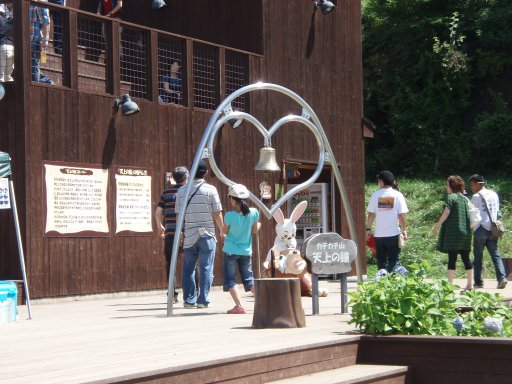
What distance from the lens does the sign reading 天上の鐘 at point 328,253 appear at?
11922 millimetres

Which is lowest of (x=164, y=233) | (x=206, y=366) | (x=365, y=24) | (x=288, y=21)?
(x=206, y=366)

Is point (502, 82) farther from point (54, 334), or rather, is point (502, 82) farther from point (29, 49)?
point (54, 334)

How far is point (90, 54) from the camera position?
16797 millimetres

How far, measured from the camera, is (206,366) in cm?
745

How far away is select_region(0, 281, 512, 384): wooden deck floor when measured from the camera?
7.26m

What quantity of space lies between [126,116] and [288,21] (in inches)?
195

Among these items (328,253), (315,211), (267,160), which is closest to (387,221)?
(267,160)

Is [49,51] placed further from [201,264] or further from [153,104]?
[201,264]

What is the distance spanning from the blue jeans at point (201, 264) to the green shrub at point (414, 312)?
3152 mm

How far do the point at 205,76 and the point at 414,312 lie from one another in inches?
401

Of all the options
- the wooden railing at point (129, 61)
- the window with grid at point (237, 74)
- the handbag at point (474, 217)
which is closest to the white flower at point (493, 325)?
the handbag at point (474, 217)

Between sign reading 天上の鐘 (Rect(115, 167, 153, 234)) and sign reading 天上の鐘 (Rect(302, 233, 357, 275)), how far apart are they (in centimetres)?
525

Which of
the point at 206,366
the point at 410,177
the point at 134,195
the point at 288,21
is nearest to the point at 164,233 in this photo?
the point at 134,195

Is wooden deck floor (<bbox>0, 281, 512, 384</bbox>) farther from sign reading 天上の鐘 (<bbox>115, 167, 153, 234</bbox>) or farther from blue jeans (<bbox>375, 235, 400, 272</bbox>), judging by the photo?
sign reading 天上の鐘 (<bbox>115, 167, 153, 234</bbox>)
